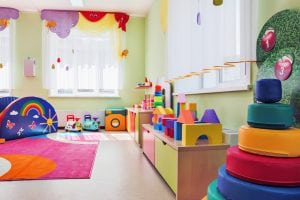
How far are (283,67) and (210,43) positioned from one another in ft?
3.21

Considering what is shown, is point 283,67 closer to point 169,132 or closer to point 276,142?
point 276,142

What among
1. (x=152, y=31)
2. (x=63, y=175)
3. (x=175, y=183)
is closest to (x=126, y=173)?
(x=63, y=175)

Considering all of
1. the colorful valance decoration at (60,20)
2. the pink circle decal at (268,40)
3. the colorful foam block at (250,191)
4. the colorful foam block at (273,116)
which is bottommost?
the colorful foam block at (250,191)

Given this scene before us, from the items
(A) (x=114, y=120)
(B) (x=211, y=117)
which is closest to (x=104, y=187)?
(B) (x=211, y=117)

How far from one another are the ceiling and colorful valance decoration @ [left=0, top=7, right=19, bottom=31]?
12 cm

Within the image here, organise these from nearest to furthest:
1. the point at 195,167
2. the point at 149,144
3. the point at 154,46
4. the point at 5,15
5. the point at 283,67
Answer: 1. the point at 283,67
2. the point at 195,167
3. the point at 149,144
4. the point at 154,46
5. the point at 5,15

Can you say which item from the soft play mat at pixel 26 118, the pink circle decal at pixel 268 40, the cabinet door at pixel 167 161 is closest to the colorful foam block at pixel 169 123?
the cabinet door at pixel 167 161

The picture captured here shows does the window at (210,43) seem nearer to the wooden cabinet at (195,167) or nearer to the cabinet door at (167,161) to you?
the wooden cabinet at (195,167)

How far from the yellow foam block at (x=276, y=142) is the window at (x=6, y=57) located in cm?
621

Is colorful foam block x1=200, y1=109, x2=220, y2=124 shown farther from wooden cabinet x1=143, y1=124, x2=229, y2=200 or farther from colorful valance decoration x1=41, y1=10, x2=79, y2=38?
colorful valance decoration x1=41, y1=10, x2=79, y2=38

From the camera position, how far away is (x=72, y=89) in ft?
21.3

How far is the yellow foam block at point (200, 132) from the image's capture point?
6.68 ft

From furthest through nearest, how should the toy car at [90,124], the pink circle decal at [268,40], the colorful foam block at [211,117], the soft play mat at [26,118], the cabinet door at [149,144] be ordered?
the toy car at [90,124] < the soft play mat at [26,118] < the cabinet door at [149,144] < the colorful foam block at [211,117] < the pink circle decal at [268,40]

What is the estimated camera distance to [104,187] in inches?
93.7
